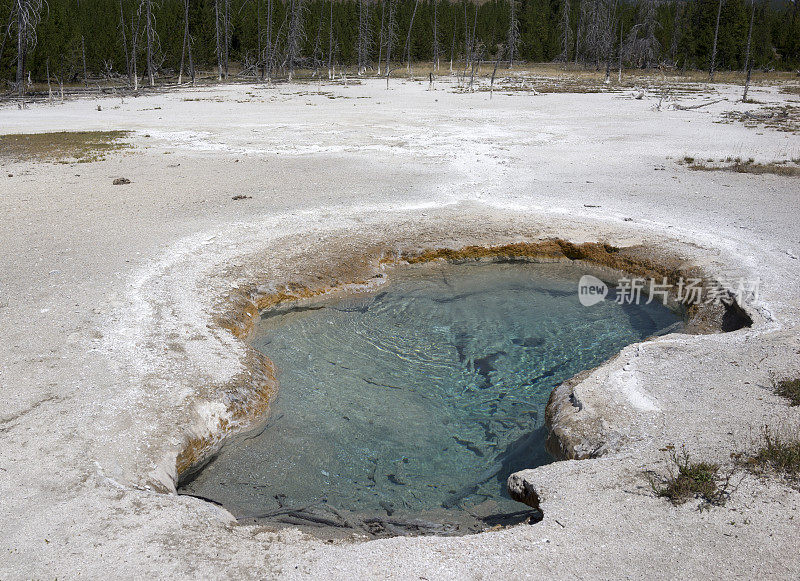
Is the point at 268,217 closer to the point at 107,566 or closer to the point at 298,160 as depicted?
the point at 298,160

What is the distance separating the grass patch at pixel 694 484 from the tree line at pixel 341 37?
3708 centimetres

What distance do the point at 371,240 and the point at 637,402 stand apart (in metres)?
5.84

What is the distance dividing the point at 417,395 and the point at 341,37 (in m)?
66.4


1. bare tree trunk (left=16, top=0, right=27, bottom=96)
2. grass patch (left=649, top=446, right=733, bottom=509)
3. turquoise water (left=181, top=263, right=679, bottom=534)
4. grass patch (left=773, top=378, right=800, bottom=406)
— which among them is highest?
bare tree trunk (left=16, top=0, right=27, bottom=96)

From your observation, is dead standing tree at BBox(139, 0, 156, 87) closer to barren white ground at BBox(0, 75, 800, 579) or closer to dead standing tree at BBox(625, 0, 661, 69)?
barren white ground at BBox(0, 75, 800, 579)

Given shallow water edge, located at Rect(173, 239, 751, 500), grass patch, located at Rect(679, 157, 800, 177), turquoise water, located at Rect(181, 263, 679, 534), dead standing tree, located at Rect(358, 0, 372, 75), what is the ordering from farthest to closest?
dead standing tree, located at Rect(358, 0, 372, 75) → grass patch, located at Rect(679, 157, 800, 177) → shallow water edge, located at Rect(173, 239, 751, 500) → turquoise water, located at Rect(181, 263, 679, 534)

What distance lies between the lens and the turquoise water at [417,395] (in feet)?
18.6

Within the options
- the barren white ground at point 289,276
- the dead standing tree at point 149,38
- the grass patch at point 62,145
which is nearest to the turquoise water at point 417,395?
the barren white ground at point 289,276

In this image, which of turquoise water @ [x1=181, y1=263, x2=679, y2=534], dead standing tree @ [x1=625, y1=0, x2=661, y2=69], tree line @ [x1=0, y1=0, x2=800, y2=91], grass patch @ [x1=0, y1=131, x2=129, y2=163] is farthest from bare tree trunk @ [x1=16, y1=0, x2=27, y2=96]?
dead standing tree @ [x1=625, y1=0, x2=661, y2=69]

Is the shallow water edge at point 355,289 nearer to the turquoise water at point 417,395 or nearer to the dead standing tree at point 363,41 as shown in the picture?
the turquoise water at point 417,395

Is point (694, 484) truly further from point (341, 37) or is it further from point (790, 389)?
point (341, 37)

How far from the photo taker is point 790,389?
19.1 feet

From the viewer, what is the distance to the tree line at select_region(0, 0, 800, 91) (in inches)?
1933

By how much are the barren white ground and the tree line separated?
25699mm
